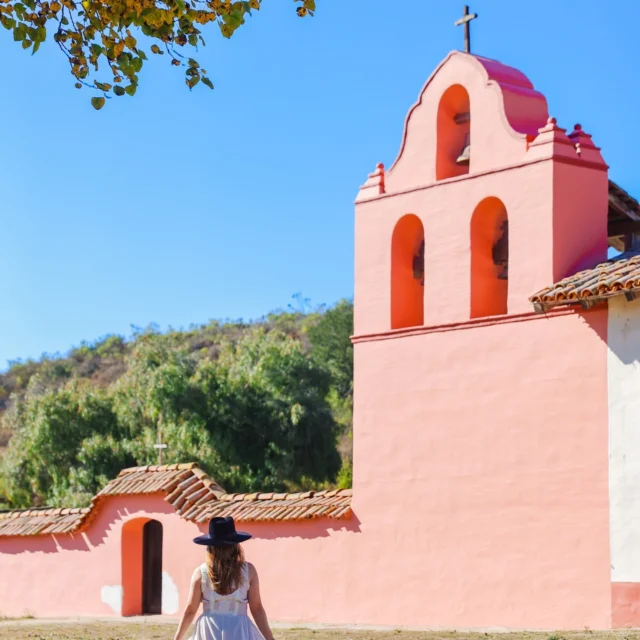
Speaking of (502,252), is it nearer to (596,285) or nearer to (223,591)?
(596,285)

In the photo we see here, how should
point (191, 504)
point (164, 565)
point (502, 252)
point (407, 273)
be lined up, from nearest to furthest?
point (502, 252) → point (407, 273) → point (191, 504) → point (164, 565)

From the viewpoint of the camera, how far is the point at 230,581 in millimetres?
7363

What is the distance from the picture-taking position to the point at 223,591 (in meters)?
7.36

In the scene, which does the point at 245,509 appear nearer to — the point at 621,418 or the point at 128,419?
the point at 621,418

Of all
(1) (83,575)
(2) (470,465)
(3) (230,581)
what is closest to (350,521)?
(2) (470,465)

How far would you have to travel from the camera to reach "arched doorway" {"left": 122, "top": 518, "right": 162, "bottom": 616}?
1845 centimetres

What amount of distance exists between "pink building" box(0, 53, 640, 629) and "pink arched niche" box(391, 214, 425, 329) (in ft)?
0.08

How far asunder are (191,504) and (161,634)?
9.95 ft

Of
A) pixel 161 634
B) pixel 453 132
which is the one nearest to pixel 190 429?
pixel 161 634

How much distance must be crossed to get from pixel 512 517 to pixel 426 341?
2497mm

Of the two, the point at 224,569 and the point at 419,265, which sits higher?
the point at 419,265

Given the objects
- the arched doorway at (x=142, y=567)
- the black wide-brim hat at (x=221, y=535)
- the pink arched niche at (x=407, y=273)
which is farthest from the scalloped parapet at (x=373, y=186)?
the black wide-brim hat at (x=221, y=535)

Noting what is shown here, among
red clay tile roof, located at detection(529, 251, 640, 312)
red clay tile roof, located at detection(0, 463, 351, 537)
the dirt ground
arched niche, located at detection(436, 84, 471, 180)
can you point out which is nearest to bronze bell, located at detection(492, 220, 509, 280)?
arched niche, located at detection(436, 84, 471, 180)

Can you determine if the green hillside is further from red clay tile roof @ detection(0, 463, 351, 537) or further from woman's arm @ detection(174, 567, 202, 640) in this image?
woman's arm @ detection(174, 567, 202, 640)
